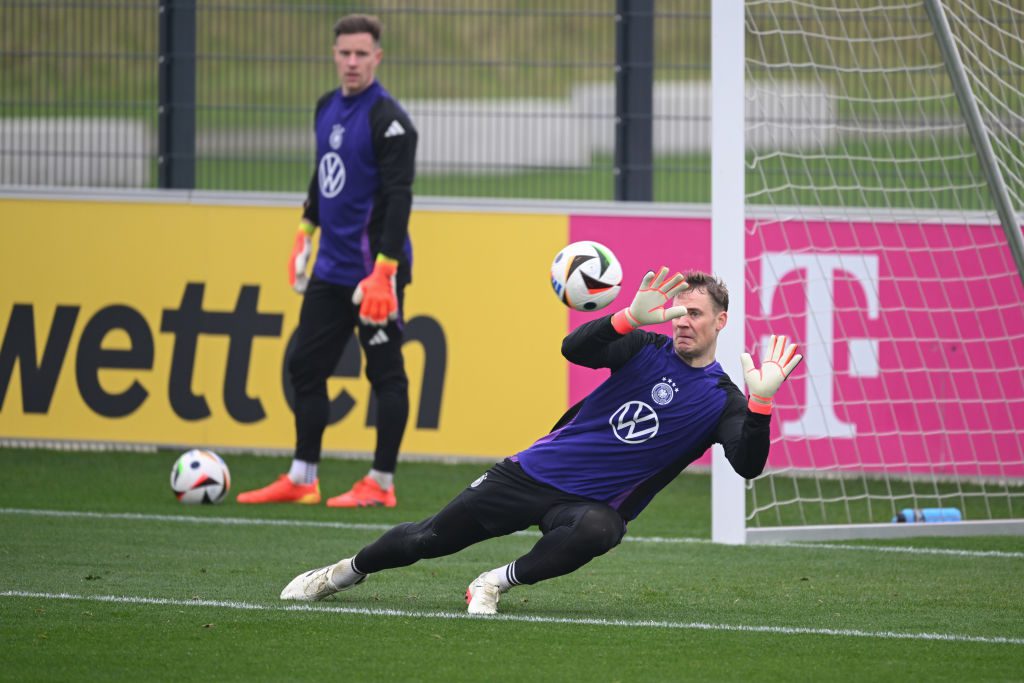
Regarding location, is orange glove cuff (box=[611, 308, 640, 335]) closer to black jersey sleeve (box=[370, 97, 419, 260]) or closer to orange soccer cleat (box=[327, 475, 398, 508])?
black jersey sleeve (box=[370, 97, 419, 260])

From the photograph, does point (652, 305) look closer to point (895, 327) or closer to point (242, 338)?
point (895, 327)

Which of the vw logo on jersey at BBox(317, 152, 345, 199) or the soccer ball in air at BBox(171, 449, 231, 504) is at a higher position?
the vw logo on jersey at BBox(317, 152, 345, 199)

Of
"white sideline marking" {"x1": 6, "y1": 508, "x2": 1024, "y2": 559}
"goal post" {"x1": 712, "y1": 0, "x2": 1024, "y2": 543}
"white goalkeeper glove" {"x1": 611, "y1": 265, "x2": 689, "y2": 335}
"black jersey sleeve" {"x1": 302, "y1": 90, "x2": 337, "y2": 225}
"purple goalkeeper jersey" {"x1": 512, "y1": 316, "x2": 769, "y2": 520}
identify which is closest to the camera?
"white goalkeeper glove" {"x1": 611, "y1": 265, "x2": 689, "y2": 335}

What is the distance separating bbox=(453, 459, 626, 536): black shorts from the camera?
631cm

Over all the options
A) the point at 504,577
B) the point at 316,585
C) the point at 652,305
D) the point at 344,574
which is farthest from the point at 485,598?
the point at 652,305

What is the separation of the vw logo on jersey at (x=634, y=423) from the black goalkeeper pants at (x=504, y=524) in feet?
0.87

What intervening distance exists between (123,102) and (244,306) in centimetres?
185

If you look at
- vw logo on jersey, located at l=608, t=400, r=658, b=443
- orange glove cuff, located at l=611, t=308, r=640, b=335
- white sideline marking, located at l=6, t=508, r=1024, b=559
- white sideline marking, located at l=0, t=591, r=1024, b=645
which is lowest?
white sideline marking, located at l=0, t=591, r=1024, b=645

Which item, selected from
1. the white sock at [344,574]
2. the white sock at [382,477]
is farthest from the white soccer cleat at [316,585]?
the white sock at [382,477]

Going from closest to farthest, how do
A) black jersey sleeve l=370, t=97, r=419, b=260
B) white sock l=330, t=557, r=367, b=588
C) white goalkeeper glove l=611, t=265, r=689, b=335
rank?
white goalkeeper glove l=611, t=265, r=689, b=335, white sock l=330, t=557, r=367, b=588, black jersey sleeve l=370, t=97, r=419, b=260

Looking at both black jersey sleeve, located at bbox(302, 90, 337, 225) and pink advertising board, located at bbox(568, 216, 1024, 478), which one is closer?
black jersey sleeve, located at bbox(302, 90, 337, 225)

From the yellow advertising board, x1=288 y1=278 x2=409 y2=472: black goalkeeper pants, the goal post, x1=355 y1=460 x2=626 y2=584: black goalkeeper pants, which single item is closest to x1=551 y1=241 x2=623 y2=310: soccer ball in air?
x1=355 y1=460 x2=626 y2=584: black goalkeeper pants

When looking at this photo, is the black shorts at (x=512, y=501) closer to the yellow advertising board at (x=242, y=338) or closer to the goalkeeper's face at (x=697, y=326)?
the goalkeeper's face at (x=697, y=326)

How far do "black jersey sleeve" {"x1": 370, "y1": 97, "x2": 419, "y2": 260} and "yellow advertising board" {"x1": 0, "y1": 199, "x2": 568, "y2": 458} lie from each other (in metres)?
1.77
